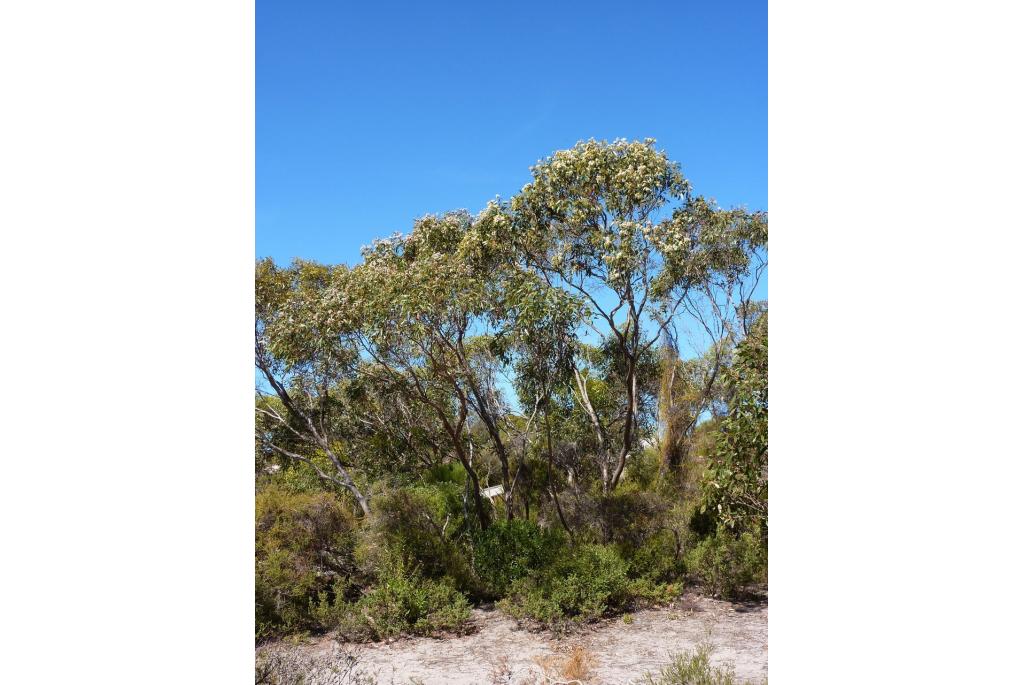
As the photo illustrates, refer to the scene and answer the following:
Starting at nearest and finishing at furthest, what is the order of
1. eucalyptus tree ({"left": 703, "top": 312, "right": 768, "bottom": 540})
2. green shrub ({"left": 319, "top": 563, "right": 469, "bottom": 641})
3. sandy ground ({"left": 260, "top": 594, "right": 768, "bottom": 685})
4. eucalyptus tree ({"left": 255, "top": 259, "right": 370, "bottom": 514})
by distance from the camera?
sandy ground ({"left": 260, "top": 594, "right": 768, "bottom": 685})
eucalyptus tree ({"left": 703, "top": 312, "right": 768, "bottom": 540})
green shrub ({"left": 319, "top": 563, "right": 469, "bottom": 641})
eucalyptus tree ({"left": 255, "top": 259, "right": 370, "bottom": 514})

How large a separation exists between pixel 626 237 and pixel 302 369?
7.94 ft

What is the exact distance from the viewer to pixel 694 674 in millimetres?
3553

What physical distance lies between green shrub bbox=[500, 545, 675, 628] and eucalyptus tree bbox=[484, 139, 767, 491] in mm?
1173

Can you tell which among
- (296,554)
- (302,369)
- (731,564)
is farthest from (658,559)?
(302,369)

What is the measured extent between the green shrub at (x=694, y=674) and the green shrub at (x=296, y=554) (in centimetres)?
210

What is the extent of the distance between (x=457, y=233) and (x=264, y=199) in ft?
4.54

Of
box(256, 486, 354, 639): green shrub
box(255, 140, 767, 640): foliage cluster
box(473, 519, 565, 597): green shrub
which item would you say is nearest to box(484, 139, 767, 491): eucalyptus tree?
box(255, 140, 767, 640): foliage cluster

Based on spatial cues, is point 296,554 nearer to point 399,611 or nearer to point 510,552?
point 399,611

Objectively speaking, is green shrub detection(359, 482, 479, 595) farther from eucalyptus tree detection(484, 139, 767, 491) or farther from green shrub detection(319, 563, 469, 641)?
eucalyptus tree detection(484, 139, 767, 491)

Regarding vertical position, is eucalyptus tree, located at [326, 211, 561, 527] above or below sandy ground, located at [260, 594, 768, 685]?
above

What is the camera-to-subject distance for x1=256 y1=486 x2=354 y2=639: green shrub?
14.5 ft
